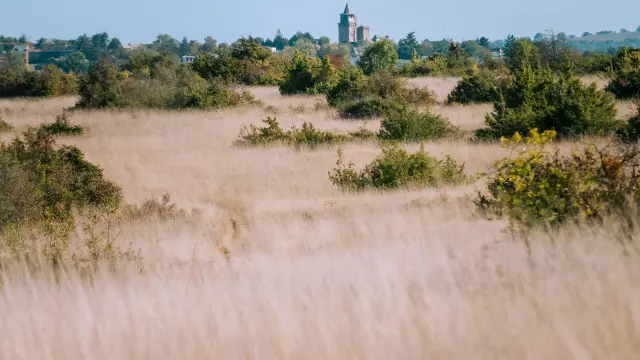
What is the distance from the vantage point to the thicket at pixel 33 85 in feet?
133

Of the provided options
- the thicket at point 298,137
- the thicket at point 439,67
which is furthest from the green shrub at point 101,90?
the thicket at point 439,67

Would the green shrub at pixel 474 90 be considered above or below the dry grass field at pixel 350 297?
above

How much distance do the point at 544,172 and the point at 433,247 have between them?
1760 millimetres

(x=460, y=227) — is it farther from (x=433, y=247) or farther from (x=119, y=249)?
(x=119, y=249)

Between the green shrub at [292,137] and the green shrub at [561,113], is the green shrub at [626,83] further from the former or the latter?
the green shrub at [292,137]

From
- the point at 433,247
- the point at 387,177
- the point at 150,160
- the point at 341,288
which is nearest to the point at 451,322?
the point at 341,288

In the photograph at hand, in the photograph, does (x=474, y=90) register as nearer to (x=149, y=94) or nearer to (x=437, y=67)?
(x=149, y=94)

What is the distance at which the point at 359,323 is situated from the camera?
4.46 m

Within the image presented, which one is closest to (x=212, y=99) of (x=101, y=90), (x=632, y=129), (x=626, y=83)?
(x=101, y=90)

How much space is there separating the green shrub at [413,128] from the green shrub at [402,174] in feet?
19.7

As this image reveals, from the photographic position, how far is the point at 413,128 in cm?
2009

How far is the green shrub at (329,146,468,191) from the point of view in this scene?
12.9m

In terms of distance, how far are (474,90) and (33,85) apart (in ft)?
86.4

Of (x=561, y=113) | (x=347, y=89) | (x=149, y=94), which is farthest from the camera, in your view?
(x=149, y=94)
